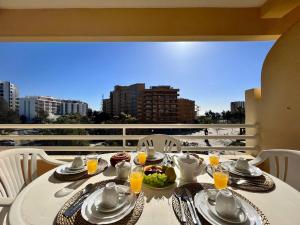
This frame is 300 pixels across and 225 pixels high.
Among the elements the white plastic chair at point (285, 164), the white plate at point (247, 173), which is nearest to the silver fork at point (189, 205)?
the white plate at point (247, 173)

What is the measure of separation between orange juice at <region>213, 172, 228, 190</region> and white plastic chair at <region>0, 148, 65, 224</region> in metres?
1.12

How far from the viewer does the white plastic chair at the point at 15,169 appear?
47.7 inches

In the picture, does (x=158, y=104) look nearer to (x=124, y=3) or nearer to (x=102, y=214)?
(x=124, y=3)

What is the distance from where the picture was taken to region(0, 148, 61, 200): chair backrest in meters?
1.21

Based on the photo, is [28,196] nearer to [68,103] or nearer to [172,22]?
[172,22]

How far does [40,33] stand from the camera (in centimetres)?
243

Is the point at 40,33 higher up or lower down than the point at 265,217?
higher up

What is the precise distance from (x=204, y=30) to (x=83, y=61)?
5416 millimetres

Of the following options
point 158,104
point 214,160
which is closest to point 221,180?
point 214,160

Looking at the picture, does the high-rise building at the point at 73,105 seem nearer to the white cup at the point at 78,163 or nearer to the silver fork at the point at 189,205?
the white cup at the point at 78,163

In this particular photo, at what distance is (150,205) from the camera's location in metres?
0.74

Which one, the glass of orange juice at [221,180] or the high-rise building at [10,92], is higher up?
the high-rise building at [10,92]

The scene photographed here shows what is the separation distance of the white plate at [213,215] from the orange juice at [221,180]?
0.12 metres

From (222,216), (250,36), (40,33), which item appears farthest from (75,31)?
(222,216)
